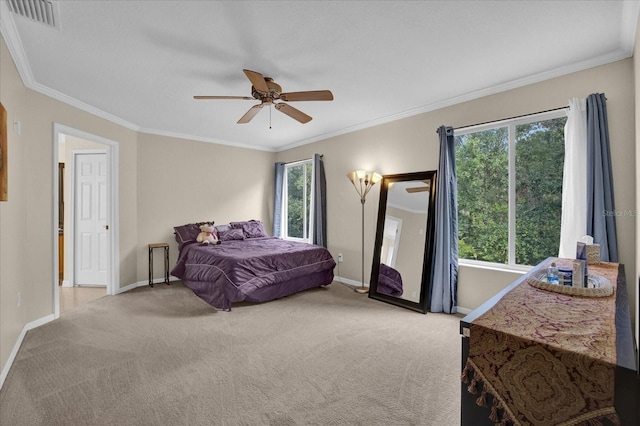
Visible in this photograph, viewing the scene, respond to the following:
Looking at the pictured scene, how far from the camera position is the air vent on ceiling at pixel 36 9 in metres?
1.91

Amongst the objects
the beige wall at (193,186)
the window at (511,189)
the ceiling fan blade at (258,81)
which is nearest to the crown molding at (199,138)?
the beige wall at (193,186)

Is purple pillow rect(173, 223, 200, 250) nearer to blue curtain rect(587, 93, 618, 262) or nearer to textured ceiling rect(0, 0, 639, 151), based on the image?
textured ceiling rect(0, 0, 639, 151)

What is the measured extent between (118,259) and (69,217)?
114 cm

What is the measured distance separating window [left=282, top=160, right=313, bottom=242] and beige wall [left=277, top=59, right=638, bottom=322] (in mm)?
277

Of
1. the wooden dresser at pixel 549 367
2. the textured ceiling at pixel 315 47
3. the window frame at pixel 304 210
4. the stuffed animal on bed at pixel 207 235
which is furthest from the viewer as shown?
the window frame at pixel 304 210

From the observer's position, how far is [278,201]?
6168 mm

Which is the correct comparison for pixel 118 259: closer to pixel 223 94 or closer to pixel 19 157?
pixel 19 157

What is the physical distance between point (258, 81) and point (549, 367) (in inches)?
102

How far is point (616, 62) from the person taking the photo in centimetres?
254

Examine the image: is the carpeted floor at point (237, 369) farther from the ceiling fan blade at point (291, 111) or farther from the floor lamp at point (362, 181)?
the ceiling fan blade at point (291, 111)

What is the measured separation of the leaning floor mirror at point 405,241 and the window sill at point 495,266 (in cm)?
42

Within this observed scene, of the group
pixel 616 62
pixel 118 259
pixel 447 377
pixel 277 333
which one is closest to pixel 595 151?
pixel 616 62

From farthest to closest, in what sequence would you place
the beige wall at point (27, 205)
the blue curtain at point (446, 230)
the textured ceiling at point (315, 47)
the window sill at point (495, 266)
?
the blue curtain at point (446, 230), the window sill at point (495, 266), the beige wall at point (27, 205), the textured ceiling at point (315, 47)

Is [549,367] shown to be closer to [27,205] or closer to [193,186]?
[27,205]
